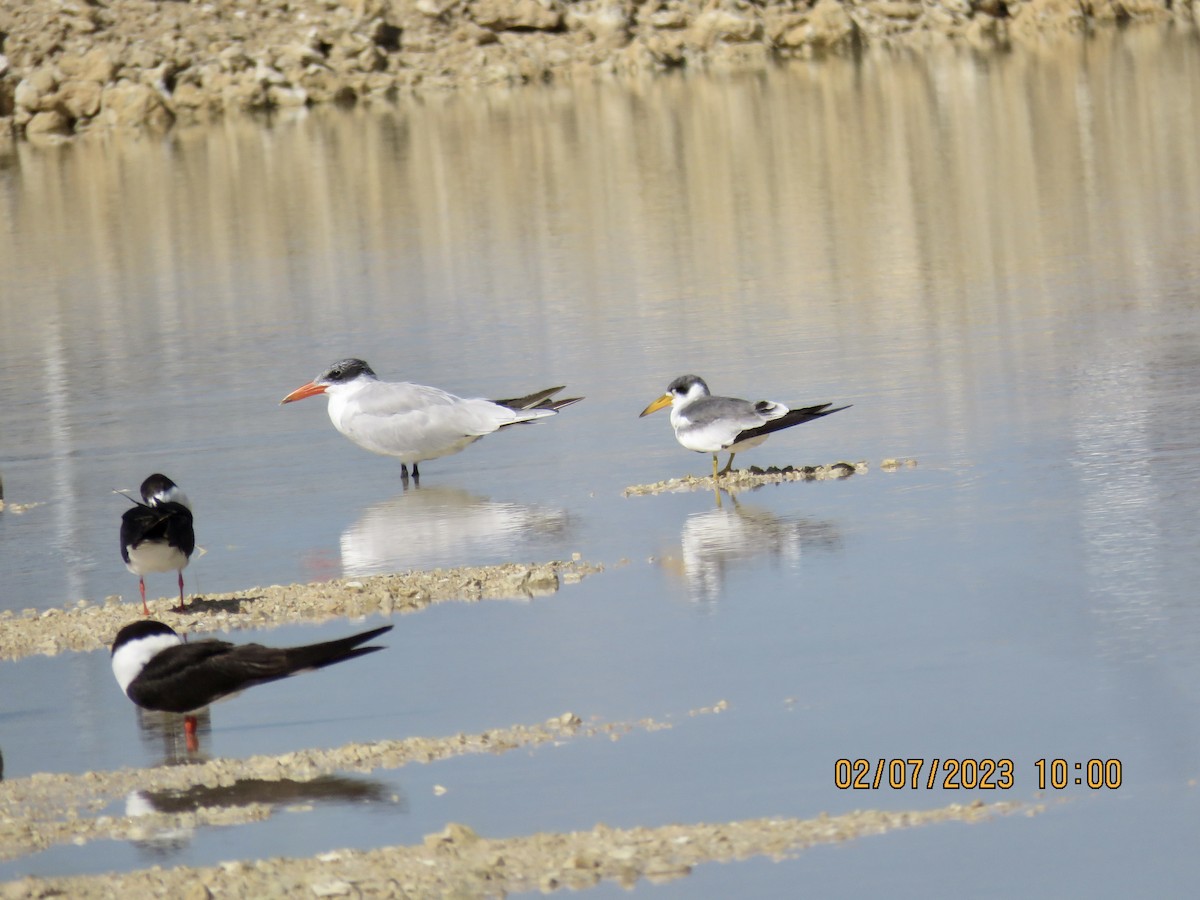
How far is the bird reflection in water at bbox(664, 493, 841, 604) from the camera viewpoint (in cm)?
781

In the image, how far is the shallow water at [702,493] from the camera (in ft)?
18.1

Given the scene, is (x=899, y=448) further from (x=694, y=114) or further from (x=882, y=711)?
(x=694, y=114)

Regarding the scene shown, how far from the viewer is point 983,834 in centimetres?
499

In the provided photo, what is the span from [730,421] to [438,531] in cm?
143

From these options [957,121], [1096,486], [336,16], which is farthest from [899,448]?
[336,16]

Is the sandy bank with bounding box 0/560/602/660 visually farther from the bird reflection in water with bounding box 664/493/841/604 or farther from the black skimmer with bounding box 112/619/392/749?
the black skimmer with bounding box 112/619/392/749

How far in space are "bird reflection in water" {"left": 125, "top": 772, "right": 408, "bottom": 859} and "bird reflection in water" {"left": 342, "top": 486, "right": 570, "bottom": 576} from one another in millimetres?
2656

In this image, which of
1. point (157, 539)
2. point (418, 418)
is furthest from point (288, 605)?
point (418, 418)

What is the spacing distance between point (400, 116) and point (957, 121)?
1401 cm
